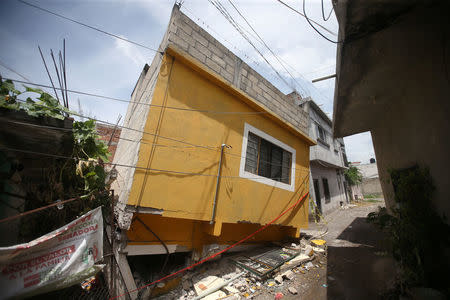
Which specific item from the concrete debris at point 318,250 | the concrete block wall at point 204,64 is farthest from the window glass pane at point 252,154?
the concrete debris at point 318,250

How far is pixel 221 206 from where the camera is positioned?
4.23 m

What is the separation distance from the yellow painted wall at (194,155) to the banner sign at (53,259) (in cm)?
74

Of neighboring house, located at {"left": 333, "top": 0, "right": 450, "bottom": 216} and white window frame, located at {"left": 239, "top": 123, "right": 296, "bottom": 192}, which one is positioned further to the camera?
white window frame, located at {"left": 239, "top": 123, "right": 296, "bottom": 192}

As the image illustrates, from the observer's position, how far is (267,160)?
19.1 ft

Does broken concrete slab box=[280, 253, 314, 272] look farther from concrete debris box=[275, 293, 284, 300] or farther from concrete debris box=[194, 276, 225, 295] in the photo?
concrete debris box=[194, 276, 225, 295]

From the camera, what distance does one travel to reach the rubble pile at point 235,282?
12.1 feet

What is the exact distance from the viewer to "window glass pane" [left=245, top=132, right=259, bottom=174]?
5.14 m

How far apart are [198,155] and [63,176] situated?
2.43m

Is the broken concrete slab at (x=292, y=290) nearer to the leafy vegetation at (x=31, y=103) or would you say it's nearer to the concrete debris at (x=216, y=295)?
the concrete debris at (x=216, y=295)

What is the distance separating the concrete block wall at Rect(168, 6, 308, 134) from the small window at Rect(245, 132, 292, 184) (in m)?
1.34

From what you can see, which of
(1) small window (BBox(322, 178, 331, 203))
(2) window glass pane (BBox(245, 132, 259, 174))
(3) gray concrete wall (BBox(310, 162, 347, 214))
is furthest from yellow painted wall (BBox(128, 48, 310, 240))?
(1) small window (BBox(322, 178, 331, 203))

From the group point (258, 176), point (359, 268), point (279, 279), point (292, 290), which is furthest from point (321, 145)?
point (292, 290)

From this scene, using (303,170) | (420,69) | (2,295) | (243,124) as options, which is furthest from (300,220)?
(2,295)

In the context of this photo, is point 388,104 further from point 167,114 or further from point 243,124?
point 167,114
